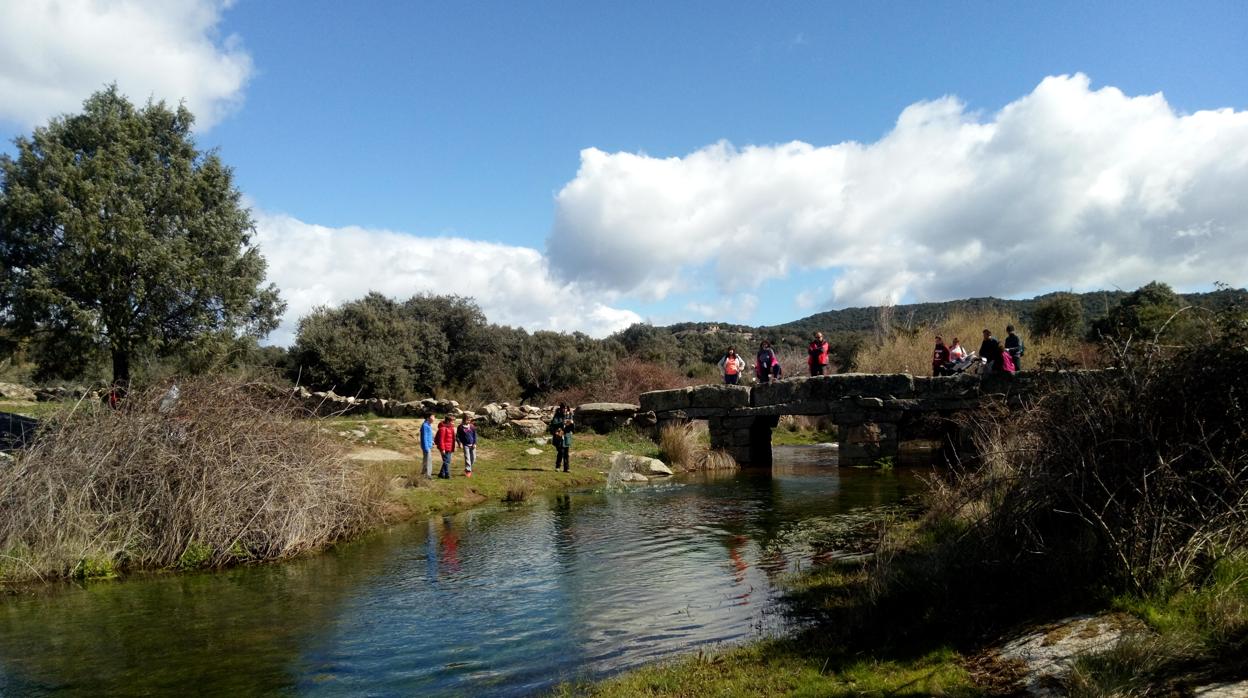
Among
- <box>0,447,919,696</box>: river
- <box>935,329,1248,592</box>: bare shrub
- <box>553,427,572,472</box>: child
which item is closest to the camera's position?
<box>935,329,1248,592</box>: bare shrub

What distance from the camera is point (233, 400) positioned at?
508 inches

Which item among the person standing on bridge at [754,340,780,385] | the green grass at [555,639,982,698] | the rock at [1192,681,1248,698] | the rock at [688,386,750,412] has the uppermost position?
the person standing on bridge at [754,340,780,385]

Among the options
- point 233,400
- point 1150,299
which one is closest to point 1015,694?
point 233,400

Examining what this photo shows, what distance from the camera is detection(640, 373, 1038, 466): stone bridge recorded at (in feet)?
67.7

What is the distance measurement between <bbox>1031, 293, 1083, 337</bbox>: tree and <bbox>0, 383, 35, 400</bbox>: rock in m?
44.5

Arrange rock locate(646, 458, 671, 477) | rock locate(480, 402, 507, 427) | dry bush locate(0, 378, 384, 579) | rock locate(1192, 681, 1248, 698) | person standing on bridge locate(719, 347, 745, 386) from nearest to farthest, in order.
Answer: rock locate(1192, 681, 1248, 698) < dry bush locate(0, 378, 384, 579) < rock locate(646, 458, 671, 477) < person standing on bridge locate(719, 347, 745, 386) < rock locate(480, 402, 507, 427)

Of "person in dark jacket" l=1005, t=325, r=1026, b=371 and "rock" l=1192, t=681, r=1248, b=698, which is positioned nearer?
"rock" l=1192, t=681, r=1248, b=698

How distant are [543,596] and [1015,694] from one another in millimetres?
5865

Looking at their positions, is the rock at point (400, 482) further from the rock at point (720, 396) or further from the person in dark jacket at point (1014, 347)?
the person in dark jacket at point (1014, 347)

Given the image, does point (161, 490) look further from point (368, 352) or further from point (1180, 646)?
point (368, 352)

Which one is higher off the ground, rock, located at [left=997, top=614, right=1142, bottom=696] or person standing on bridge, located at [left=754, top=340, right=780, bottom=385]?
person standing on bridge, located at [left=754, top=340, right=780, bottom=385]

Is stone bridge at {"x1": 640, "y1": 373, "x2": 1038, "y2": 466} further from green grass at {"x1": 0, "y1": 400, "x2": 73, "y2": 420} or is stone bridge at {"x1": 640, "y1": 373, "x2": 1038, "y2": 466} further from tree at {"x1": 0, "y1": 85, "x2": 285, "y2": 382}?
green grass at {"x1": 0, "y1": 400, "x2": 73, "y2": 420}

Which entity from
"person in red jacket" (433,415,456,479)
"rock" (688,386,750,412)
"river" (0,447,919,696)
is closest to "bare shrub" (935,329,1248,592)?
"river" (0,447,919,696)

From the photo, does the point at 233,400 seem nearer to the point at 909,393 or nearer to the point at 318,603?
the point at 318,603
